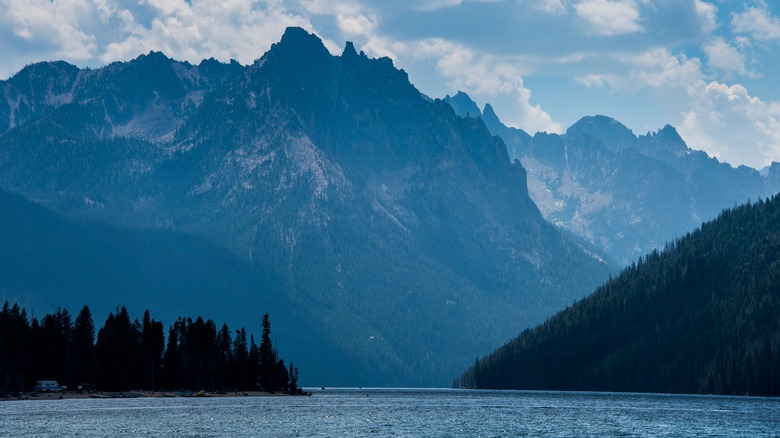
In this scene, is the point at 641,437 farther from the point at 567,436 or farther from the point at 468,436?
the point at 468,436

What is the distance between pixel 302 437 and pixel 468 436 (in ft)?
85.9

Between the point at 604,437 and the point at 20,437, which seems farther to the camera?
the point at 604,437

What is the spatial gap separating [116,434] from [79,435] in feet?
19.5

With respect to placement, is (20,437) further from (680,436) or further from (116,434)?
(680,436)

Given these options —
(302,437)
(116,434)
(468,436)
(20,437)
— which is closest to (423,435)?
(468,436)

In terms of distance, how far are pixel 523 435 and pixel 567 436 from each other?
6976 mm

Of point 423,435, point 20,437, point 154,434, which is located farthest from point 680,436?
point 20,437

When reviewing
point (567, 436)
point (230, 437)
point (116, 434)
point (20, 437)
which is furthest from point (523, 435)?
point (20, 437)

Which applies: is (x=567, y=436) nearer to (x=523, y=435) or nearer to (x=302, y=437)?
(x=523, y=435)

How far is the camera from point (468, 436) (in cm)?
19350

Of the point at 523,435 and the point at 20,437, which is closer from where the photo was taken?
the point at 20,437

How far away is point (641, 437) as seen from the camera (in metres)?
195

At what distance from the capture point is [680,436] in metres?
197

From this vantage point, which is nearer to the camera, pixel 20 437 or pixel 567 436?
pixel 20 437
